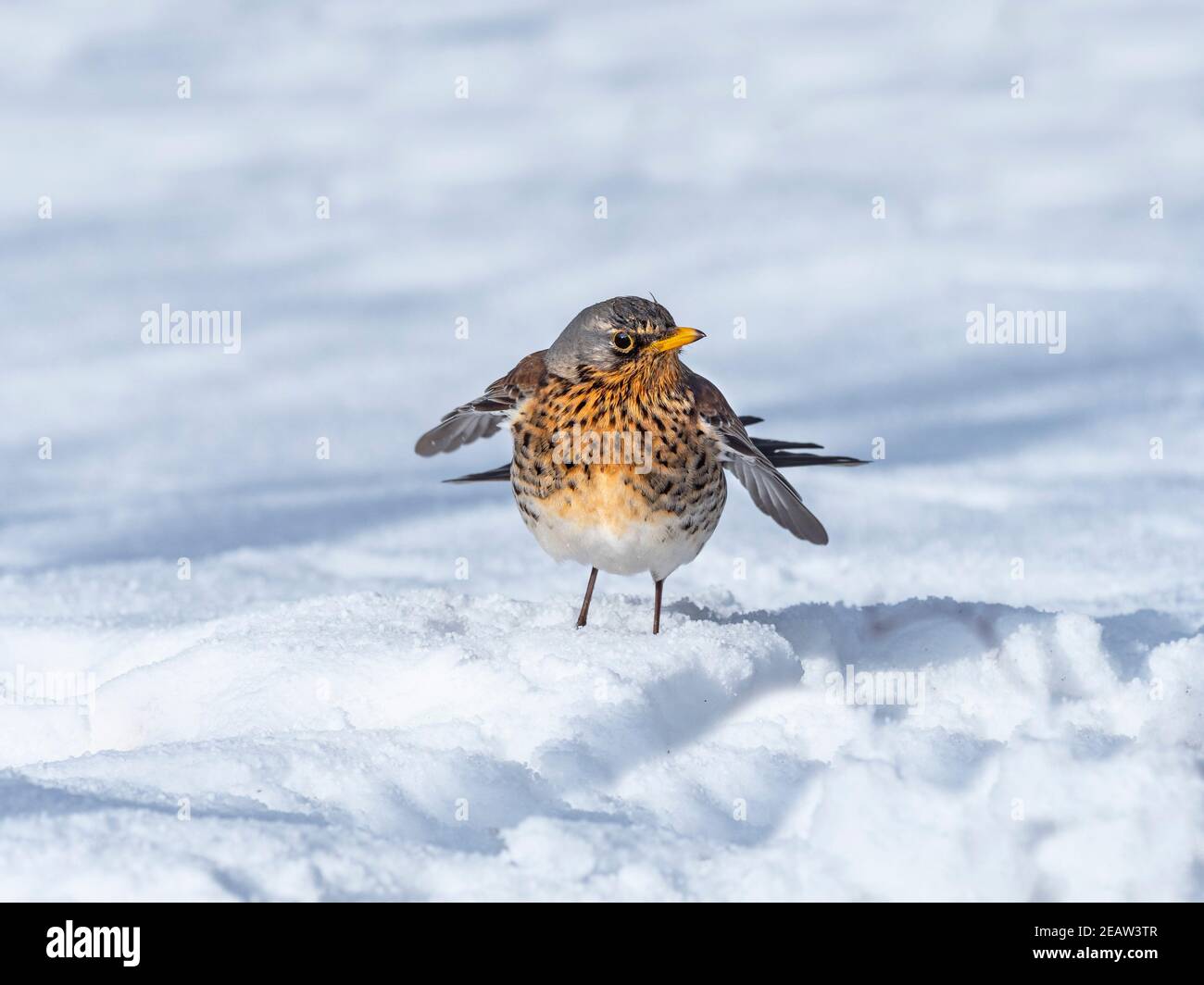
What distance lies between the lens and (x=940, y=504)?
Result: 848cm

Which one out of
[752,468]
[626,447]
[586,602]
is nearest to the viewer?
[626,447]

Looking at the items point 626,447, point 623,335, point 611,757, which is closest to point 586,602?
point 626,447

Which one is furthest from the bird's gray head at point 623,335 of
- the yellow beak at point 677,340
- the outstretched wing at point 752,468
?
the outstretched wing at point 752,468

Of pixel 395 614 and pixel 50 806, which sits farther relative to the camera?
pixel 395 614

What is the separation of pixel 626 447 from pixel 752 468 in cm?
60

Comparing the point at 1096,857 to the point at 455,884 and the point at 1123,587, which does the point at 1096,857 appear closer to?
the point at 455,884

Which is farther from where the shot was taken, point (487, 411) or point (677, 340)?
point (487, 411)

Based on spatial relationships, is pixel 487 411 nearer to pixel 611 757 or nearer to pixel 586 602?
pixel 586 602

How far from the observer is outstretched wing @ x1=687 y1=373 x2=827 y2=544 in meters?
5.34

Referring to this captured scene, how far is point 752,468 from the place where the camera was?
18.1 ft

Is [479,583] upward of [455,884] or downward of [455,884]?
upward

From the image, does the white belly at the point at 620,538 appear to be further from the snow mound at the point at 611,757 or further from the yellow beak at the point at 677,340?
the yellow beak at the point at 677,340

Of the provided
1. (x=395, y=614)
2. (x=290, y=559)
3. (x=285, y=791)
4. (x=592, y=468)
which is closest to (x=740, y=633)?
(x=592, y=468)

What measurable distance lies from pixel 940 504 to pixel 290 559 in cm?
382
